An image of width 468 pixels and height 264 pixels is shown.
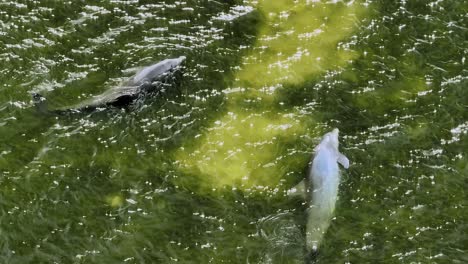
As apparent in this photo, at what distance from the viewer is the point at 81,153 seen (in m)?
5.37

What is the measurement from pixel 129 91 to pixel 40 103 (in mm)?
831

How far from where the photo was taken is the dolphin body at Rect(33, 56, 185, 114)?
5.57m

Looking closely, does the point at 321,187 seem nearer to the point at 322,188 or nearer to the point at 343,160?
the point at 322,188

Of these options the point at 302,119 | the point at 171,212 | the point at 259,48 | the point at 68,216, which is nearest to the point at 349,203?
the point at 302,119

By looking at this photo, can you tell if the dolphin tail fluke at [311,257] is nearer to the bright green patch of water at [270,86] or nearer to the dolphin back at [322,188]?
the dolphin back at [322,188]

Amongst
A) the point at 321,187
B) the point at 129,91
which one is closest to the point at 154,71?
the point at 129,91

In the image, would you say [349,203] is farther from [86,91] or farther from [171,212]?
[86,91]

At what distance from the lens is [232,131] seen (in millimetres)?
5598

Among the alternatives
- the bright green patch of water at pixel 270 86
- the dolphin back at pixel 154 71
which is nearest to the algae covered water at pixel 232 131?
the bright green patch of water at pixel 270 86

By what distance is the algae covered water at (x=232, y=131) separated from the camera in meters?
4.94

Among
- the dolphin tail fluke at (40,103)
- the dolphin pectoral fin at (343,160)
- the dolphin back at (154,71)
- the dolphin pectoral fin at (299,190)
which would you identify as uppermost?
the dolphin back at (154,71)

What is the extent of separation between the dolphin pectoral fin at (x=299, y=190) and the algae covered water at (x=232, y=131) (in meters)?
0.05

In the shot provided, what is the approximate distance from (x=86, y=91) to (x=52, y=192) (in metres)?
1.09

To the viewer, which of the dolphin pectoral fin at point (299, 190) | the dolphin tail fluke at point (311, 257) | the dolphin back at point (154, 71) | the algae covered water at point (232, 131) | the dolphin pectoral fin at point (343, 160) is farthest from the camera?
the dolphin back at point (154, 71)
